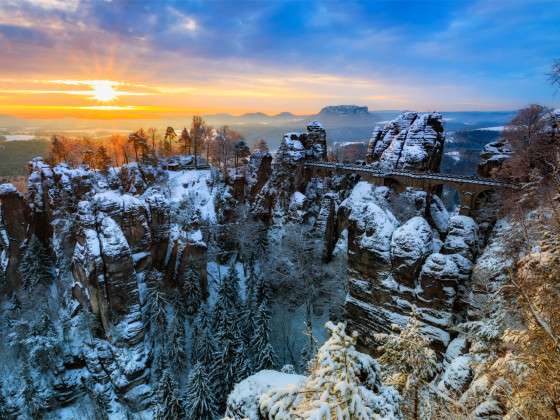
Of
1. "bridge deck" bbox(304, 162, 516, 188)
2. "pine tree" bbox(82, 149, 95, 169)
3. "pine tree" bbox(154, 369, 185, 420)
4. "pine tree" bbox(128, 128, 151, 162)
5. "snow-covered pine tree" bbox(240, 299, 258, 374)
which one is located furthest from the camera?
"pine tree" bbox(82, 149, 95, 169)

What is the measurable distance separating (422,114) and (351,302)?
27.6 m

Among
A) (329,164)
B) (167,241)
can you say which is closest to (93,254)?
(167,241)

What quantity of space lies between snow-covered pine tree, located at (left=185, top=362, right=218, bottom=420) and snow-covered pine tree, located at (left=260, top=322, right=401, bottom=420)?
81.3 ft

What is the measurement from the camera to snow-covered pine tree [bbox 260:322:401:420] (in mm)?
5680

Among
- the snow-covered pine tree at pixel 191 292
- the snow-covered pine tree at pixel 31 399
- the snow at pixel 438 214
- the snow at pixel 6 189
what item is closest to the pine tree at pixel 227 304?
the snow-covered pine tree at pixel 191 292

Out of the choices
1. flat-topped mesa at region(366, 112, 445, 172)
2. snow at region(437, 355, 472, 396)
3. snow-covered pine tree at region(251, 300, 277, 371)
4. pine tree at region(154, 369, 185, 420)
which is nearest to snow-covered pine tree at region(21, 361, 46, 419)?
pine tree at region(154, 369, 185, 420)

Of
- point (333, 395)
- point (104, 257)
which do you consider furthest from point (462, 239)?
point (104, 257)

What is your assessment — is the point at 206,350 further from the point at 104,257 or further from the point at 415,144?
the point at 415,144

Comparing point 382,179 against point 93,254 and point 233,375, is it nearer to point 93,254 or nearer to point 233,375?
point 233,375

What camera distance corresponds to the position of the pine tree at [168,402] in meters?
28.5

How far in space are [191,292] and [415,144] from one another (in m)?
34.7

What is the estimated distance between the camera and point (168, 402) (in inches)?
1139

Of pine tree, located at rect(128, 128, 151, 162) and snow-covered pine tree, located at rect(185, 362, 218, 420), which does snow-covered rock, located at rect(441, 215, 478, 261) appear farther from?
pine tree, located at rect(128, 128, 151, 162)

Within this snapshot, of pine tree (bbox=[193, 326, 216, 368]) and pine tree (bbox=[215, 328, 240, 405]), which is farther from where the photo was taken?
pine tree (bbox=[193, 326, 216, 368])
